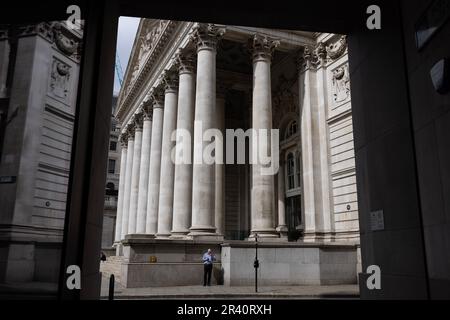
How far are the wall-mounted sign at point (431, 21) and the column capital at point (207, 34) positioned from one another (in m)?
Result: 18.9

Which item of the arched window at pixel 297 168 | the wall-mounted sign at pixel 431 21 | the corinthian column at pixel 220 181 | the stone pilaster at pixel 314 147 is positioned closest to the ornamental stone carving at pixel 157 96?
the corinthian column at pixel 220 181

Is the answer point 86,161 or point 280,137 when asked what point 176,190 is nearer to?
→ point 280,137

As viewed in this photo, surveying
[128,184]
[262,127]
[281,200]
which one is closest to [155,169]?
[281,200]

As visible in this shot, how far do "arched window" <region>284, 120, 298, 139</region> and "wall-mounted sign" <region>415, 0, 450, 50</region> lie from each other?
25.6m

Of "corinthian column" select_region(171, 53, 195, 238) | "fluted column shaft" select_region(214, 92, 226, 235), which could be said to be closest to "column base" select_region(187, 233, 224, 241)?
"corinthian column" select_region(171, 53, 195, 238)

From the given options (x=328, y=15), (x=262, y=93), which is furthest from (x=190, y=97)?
(x=328, y=15)

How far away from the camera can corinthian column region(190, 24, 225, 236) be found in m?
21.1

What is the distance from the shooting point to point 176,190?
2427 cm

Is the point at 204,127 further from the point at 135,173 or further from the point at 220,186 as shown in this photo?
the point at 135,173

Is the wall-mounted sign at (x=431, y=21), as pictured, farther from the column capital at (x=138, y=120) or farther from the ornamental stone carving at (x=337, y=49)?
the column capital at (x=138, y=120)

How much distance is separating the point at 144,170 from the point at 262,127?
52.3 ft

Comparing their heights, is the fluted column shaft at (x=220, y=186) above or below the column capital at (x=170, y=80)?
below

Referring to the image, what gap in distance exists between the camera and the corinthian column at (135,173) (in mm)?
39438

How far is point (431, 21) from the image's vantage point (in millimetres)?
5043
